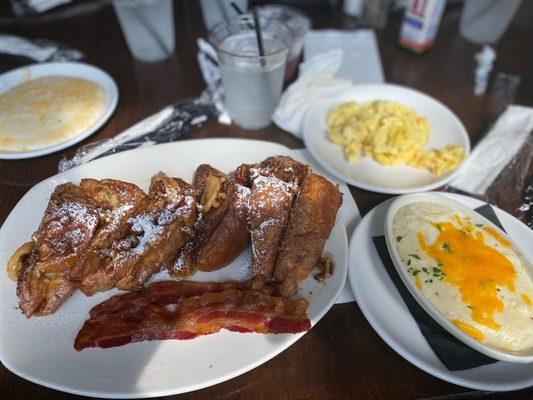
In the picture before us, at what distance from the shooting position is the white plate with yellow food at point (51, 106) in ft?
5.59

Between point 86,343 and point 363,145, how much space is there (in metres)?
1.35

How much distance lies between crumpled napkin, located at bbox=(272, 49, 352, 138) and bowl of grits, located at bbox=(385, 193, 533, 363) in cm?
72

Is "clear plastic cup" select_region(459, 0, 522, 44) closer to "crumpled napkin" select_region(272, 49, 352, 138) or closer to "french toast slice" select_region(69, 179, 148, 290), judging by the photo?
"crumpled napkin" select_region(272, 49, 352, 138)

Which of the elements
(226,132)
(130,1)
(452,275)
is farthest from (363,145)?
(130,1)

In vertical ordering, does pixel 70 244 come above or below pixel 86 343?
above

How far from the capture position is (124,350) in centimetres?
111

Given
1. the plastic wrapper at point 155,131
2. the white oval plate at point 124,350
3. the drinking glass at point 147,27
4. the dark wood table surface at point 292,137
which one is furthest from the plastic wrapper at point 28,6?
the white oval plate at point 124,350

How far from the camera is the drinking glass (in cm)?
204

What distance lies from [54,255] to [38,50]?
5.39 feet

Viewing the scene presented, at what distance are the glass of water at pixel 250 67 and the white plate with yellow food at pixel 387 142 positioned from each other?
0.23 metres

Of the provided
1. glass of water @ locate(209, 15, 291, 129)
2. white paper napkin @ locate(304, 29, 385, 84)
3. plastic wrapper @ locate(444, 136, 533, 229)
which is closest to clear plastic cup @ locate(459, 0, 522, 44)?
white paper napkin @ locate(304, 29, 385, 84)

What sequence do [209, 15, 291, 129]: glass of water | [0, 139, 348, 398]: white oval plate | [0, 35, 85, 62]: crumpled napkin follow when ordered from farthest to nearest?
[0, 35, 85, 62]: crumpled napkin → [209, 15, 291, 129]: glass of water → [0, 139, 348, 398]: white oval plate

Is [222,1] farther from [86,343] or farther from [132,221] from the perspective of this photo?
[86,343]

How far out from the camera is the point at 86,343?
1108 mm
